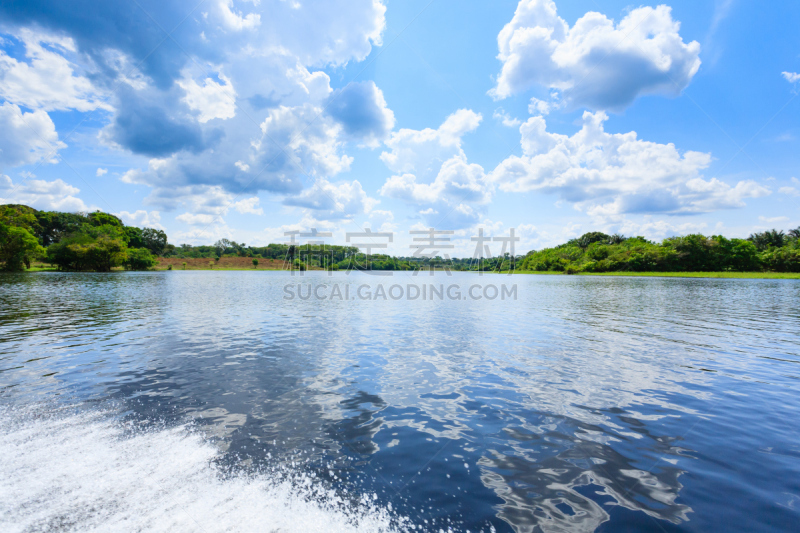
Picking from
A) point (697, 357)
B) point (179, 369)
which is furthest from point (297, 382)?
point (697, 357)

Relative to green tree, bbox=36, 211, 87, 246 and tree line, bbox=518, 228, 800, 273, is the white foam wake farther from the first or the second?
green tree, bbox=36, 211, 87, 246

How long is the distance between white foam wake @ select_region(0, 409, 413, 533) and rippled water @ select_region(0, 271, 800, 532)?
0.11ft

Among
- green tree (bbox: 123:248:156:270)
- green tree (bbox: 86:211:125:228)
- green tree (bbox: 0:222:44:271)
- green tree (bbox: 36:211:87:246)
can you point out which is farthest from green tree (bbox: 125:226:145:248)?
green tree (bbox: 0:222:44:271)

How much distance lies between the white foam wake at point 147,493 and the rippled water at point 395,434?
3 centimetres

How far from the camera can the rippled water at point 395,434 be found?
5633 mm

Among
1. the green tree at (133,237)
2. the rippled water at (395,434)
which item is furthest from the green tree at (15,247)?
the rippled water at (395,434)

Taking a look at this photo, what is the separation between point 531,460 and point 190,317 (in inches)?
1094

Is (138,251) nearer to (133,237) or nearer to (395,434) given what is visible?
(133,237)

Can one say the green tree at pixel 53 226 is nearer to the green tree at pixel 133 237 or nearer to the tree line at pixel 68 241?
the tree line at pixel 68 241

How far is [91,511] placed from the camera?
5.34 metres

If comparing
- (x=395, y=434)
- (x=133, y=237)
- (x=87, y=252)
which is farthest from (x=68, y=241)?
(x=395, y=434)

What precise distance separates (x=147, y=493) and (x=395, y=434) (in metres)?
5.13

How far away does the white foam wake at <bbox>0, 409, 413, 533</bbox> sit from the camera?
5199 mm

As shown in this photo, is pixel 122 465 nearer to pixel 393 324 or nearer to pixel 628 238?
pixel 393 324
